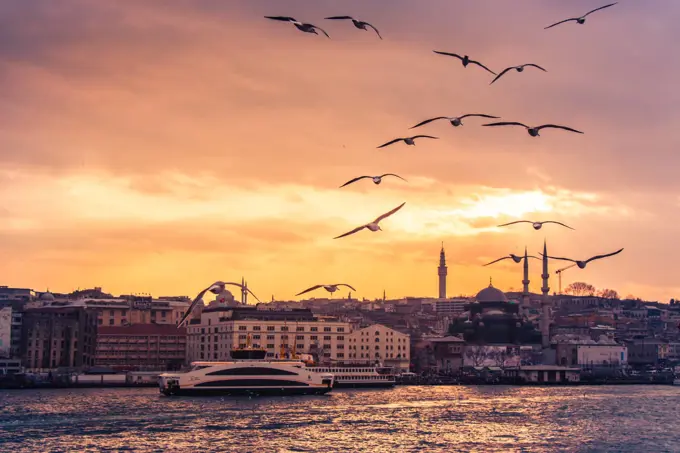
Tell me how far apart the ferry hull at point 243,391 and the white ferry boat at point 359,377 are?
17.8 m

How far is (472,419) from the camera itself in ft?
205

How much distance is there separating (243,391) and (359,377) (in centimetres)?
2574

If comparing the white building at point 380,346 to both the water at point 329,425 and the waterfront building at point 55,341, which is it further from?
the water at point 329,425

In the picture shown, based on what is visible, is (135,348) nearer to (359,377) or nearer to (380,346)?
(380,346)

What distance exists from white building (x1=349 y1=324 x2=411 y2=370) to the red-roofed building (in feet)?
72.9

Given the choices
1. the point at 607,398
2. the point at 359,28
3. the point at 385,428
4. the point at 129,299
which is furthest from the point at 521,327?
the point at 359,28

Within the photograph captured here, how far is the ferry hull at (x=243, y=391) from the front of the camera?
83500 mm

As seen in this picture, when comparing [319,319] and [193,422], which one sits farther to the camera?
[319,319]

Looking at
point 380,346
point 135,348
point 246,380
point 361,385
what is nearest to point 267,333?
point 135,348

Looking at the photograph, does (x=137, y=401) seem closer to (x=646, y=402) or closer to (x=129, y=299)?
(x=646, y=402)

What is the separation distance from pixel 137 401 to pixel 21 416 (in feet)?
50.7

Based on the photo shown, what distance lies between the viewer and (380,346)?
135875mm

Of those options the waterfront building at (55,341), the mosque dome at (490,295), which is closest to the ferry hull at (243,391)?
the waterfront building at (55,341)

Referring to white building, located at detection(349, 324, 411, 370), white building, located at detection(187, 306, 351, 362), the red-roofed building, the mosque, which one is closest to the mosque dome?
the mosque
